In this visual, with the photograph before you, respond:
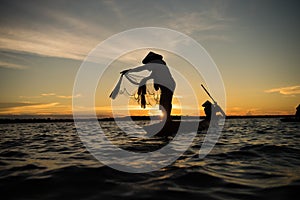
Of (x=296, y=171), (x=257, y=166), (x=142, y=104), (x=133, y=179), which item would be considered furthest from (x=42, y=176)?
(x=142, y=104)

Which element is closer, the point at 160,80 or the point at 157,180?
the point at 157,180

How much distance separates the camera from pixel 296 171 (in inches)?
200

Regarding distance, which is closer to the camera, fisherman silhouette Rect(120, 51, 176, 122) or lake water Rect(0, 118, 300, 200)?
lake water Rect(0, 118, 300, 200)

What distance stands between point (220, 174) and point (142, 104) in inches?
362

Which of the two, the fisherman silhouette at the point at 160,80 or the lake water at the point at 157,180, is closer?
the lake water at the point at 157,180

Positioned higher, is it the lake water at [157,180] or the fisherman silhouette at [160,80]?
the fisherman silhouette at [160,80]

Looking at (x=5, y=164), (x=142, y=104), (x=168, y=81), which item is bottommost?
(x=5, y=164)

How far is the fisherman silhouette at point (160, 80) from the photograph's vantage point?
43.8ft

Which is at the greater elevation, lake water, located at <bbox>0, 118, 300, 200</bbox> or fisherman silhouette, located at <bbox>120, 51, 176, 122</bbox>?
fisherman silhouette, located at <bbox>120, 51, 176, 122</bbox>

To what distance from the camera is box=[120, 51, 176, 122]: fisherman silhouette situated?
43.8ft

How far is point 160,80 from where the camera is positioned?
13.4 metres

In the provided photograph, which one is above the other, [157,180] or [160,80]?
[160,80]

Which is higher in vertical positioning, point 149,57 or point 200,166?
point 149,57

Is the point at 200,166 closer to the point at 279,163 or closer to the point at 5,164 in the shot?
the point at 279,163
